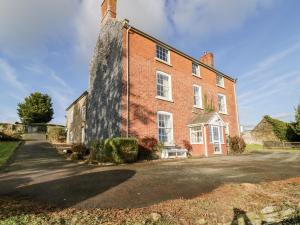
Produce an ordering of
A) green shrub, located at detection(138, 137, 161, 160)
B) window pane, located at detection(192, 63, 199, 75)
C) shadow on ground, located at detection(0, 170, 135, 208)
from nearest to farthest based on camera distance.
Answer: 1. shadow on ground, located at detection(0, 170, 135, 208)
2. green shrub, located at detection(138, 137, 161, 160)
3. window pane, located at detection(192, 63, 199, 75)

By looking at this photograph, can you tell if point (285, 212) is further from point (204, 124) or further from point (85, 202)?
point (204, 124)

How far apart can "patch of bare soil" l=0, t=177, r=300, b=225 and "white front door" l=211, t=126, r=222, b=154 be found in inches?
505

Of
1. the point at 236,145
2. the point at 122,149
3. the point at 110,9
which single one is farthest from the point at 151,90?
the point at 236,145

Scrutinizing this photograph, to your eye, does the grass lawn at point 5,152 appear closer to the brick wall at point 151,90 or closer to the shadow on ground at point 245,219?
the brick wall at point 151,90

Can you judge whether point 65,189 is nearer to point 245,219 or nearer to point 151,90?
point 245,219

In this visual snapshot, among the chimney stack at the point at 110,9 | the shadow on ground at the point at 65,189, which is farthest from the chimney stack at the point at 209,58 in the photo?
the shadow on ground at the point at 65,189

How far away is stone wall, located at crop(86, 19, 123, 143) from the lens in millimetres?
15875

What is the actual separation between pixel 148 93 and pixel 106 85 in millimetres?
3788

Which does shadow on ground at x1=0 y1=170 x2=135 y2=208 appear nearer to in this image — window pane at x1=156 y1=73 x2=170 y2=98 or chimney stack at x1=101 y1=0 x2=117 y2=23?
window pane at x1=156 y1=73 x2=170 y2=98

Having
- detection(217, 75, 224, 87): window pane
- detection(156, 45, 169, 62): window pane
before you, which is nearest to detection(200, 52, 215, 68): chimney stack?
detection(217, 75, 224, 87): window pane

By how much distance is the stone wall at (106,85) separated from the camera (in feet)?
52.1

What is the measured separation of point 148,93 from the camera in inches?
652

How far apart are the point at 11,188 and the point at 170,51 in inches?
632

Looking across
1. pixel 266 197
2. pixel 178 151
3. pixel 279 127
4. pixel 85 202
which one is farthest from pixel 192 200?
pixel 279 127
